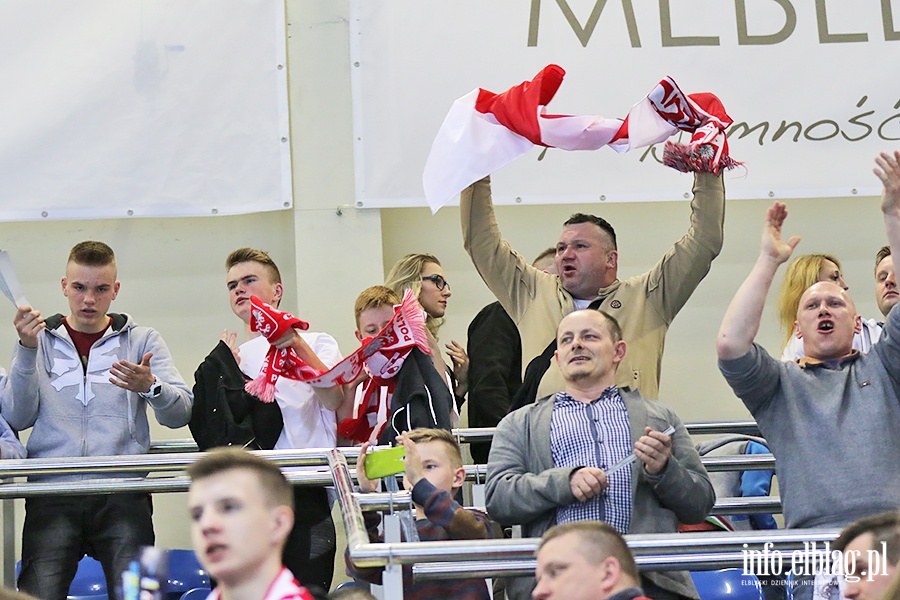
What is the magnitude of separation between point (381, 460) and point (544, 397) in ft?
2.44

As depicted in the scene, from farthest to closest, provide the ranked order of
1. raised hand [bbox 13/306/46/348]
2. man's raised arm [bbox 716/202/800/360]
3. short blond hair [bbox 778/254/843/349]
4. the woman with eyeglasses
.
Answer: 1. short blond hair [bbox 778/254/843/349]
2. the woman with eyeglasses
3. raised hand [bbox 13/306/46/348]
4. man's raised arm [bbox 716/202/800/360]

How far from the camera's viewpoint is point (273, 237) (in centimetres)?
535

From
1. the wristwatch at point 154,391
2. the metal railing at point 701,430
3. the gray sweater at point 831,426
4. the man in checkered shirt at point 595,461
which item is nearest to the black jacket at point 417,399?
the metal railing at point 701,430

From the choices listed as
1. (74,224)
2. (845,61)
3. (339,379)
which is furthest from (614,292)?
(74,224)

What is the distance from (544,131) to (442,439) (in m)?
1.20

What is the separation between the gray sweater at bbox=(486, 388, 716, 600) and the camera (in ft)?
9.72

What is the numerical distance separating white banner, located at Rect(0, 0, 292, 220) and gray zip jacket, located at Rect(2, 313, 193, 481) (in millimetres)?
1184

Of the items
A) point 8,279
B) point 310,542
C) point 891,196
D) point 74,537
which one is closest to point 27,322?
point 8,279

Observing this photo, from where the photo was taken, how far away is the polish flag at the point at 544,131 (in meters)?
3.85

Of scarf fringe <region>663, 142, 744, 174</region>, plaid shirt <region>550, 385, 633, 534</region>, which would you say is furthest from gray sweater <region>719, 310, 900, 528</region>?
scarf fringe <region>663, 142, 744, 174</region>

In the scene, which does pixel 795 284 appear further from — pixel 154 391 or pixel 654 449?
pixel 154 391

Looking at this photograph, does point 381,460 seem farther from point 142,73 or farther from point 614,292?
point 142,73

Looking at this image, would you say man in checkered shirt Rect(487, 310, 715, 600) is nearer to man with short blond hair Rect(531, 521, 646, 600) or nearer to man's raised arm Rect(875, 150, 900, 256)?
man with short blond hair Rect(531, 521, 646, 600)

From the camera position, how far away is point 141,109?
5.00m
